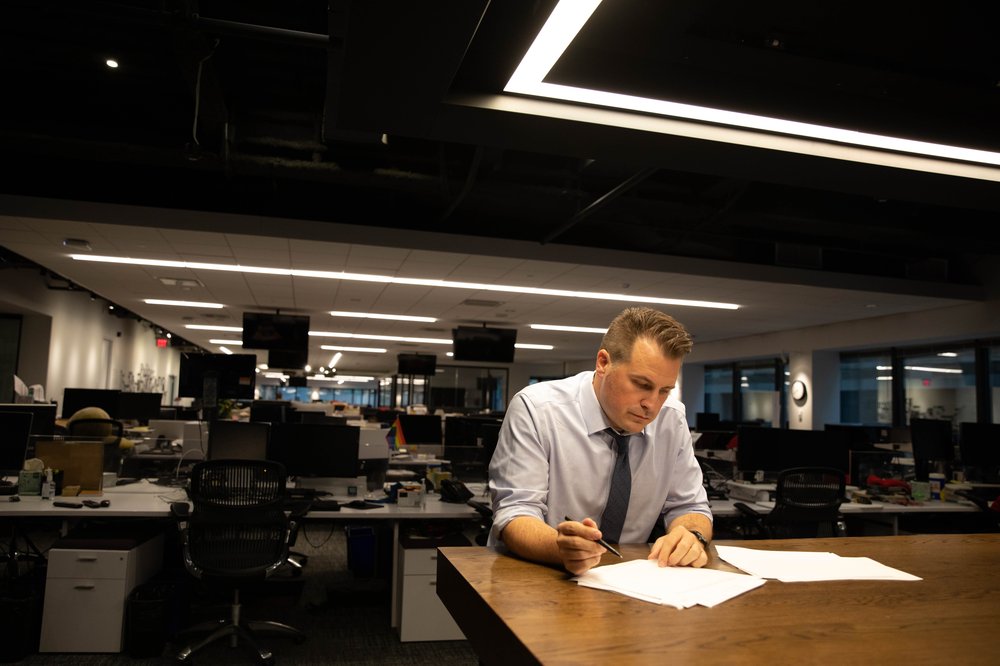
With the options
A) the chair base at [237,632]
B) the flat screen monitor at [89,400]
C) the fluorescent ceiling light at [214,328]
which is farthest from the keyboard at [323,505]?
the fluorescent ceiling light at [214,328]

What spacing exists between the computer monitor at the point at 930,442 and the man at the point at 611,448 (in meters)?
6.46

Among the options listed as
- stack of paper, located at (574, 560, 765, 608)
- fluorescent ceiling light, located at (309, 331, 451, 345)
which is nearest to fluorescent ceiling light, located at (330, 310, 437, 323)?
fluorescent ceiling light, located at (309, 331, 451, 345)

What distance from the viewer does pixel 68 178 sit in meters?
6.59

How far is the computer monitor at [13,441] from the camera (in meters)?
4.79

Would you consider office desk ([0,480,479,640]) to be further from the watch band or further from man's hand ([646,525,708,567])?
man's hand ([646,525,708,567])

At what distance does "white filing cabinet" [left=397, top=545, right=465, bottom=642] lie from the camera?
4.34 metres

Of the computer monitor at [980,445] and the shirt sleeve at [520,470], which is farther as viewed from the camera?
the computer monitor at [980,445]

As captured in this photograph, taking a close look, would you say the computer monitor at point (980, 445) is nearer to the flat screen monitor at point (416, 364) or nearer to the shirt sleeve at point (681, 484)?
the shirt sleeve at point (681, 484)

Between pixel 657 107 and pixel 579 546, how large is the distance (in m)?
2.25

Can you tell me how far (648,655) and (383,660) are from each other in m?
3.67

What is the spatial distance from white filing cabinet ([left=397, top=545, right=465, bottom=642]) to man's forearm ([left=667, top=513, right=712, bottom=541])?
9.47 ft

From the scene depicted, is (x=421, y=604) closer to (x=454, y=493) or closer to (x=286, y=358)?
(x=454, y=493)

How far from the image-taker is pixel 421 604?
172 inches

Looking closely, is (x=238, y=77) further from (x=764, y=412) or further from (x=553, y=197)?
(x=764, y=412)
